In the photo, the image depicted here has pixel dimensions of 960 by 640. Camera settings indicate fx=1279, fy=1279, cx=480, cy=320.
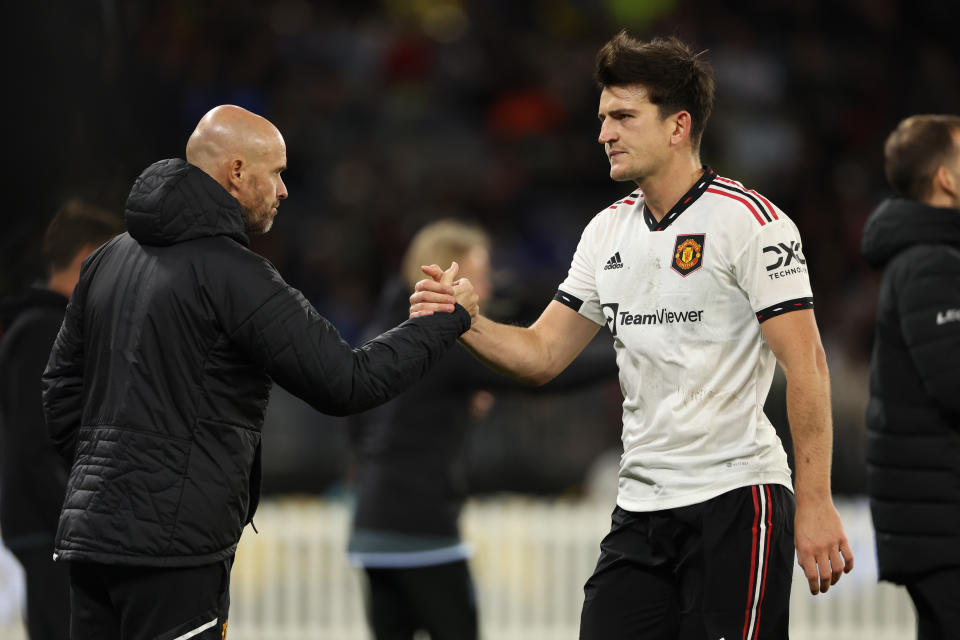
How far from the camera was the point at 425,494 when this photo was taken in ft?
18.8

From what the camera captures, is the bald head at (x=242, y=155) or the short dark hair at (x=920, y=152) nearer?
the bald head at (x=242, y=155)

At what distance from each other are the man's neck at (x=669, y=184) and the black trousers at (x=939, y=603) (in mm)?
1574

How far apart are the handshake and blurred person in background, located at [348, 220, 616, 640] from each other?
1.69 meters

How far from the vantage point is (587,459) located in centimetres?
950

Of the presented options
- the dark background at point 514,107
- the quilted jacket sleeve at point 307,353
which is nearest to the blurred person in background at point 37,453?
the quilted jacket sleeve at point 307,353

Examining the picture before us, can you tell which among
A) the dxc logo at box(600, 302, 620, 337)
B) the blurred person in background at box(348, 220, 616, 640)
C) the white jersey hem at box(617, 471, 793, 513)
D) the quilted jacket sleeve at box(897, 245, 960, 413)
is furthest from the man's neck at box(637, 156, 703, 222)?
the blurred person in background at box(348, 220, 616, 640)

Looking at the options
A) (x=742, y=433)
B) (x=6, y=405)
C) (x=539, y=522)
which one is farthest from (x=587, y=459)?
(x=742, y=433)

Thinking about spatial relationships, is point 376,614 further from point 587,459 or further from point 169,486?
point 587,459

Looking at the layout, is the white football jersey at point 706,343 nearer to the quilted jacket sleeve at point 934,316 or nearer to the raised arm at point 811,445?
the raised arm at point 811,445

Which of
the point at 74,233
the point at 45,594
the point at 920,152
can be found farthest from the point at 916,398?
the point at 45,594

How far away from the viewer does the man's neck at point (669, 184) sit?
3.90m

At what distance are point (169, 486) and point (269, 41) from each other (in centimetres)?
1048

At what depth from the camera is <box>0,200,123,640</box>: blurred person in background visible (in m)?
4.95

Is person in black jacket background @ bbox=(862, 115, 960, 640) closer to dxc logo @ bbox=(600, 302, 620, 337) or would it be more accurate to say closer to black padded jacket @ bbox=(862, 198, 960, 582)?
black padded jacket @ bbox=(862, 198, 960, 582)
